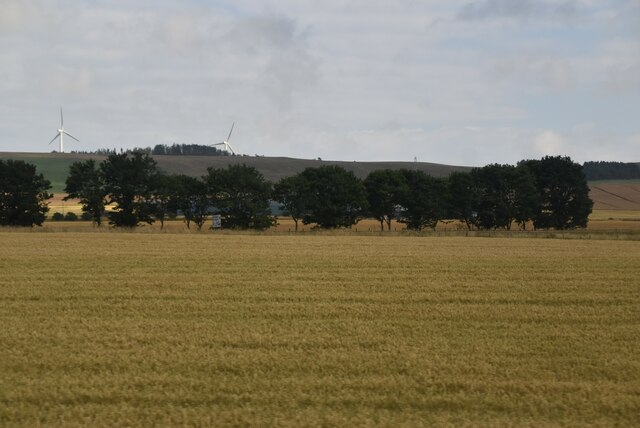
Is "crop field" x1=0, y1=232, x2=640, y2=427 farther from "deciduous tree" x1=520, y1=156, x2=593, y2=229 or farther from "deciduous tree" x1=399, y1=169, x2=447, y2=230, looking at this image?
"deciduous tree" x1=520, y1=156, x2=593, y2=229

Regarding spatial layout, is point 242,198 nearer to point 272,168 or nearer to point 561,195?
point 561,195

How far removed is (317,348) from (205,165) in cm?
14764

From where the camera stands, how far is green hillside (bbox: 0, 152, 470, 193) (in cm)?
15088

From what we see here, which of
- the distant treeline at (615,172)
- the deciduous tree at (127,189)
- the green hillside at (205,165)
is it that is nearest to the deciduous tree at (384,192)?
the deciduous tree at (127,189)

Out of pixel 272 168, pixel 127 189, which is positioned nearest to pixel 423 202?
pixel 127 189

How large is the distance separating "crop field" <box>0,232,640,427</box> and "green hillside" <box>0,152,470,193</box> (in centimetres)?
12396

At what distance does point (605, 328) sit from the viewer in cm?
1539

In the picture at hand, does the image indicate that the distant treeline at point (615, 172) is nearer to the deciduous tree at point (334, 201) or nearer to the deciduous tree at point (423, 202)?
the deciduous tree at point (423, 202)

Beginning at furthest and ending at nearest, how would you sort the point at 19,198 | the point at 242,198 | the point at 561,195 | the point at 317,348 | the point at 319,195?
1. the point at 561,195
2. the point at 319,195
3. the point at 242,198
4. the point at 19,198
5. the point at 317,348

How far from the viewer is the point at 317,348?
1303 cm

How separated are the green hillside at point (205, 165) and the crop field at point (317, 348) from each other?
123960 millimetres

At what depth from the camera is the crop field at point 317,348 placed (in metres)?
9.63

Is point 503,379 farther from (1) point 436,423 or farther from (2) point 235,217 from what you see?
(2) point 235,217

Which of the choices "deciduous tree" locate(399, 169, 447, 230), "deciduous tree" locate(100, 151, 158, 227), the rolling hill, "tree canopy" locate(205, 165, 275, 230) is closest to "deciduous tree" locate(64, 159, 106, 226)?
"deciduous tree" locate(100, 151, 158, 227)
